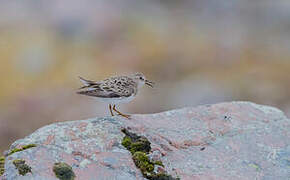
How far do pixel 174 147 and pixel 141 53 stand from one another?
16.2 meters

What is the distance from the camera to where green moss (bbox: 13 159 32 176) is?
24.7 ft

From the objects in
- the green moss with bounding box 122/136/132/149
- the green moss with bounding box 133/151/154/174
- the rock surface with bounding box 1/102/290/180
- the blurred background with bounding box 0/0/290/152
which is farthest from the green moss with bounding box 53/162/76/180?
the blurred background with bounding box 0/0/290/152

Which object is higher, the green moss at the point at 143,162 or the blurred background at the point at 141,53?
the green moss at the point at 143,162

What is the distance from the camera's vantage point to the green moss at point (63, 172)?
765 cm

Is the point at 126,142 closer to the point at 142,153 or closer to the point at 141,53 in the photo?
the point at 142,153

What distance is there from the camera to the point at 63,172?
769cm

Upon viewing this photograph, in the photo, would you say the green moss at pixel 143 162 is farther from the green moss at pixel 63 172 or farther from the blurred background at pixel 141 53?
the blurred background at pixel 141 53

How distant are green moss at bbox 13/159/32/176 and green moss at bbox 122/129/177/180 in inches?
66.0

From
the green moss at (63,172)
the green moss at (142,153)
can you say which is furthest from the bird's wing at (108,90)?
the green moss at (63,172)

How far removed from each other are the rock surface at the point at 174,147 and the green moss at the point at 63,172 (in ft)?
0.22

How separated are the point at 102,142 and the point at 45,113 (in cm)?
1343

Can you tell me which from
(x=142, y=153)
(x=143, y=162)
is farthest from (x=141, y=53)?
(x=143, y=162)

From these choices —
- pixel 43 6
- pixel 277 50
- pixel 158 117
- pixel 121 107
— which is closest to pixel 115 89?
pixel 158 117

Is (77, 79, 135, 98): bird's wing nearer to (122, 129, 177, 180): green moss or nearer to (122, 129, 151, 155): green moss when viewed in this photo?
(122, 129, 177, 180): green moss
